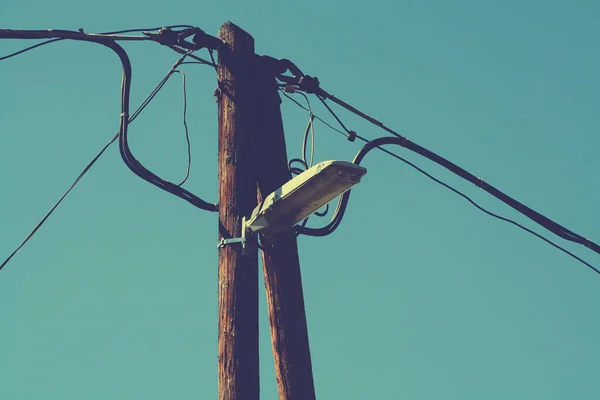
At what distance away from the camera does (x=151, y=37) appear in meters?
6.79

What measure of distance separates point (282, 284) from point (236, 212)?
57 cm

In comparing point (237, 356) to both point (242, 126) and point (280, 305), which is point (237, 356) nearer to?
point (280, 305)

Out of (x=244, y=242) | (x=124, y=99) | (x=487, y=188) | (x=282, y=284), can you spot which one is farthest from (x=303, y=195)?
(x=487, y=188)

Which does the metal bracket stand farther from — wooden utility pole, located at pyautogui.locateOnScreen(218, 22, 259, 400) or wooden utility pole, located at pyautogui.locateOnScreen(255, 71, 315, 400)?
wooden utility pole, located at pyautogui.locateOnScreen(255, 71, 315, 400)

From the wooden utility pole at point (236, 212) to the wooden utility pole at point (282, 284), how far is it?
0.13 metres

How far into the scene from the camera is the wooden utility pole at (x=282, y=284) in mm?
5750

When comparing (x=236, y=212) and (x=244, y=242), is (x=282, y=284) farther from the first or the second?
(x=236, y=212)

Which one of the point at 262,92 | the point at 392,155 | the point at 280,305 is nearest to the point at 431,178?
the point at 392,155

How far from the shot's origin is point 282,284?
5.95 m

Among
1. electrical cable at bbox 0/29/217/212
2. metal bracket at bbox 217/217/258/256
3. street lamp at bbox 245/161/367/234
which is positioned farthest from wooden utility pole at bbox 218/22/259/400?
electrical cable at bbox 0/29/217/212

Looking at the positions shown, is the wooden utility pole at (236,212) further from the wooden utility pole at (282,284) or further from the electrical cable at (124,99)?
the electrical cable at (124,99)

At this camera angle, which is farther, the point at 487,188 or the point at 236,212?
the point at 487,188

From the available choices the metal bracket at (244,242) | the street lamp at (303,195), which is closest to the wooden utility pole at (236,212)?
the metal bracket at (244,242)

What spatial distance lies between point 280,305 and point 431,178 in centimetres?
273
